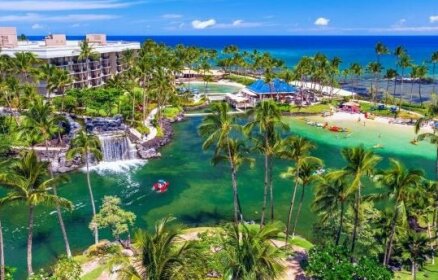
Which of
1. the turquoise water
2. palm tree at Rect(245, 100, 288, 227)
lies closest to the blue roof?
the turquoise water

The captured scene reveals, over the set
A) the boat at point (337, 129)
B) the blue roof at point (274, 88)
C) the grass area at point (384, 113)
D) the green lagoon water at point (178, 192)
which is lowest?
the green lagoon water at point (178, 192)

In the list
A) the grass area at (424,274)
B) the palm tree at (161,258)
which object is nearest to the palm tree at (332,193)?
the grass area at (424,274)

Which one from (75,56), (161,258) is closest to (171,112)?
(75,56)

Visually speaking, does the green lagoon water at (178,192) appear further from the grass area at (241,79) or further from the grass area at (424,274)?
the grass area at (241,79)

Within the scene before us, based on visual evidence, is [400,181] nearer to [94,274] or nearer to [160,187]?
[94,274]

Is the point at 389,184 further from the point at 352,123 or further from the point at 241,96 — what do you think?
the point at 241,96

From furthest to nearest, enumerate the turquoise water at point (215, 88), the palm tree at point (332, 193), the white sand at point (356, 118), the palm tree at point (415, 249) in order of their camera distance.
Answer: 1. the turquoise water at point (215, 88)
2. the white sand at point (356, 118)
3. the palm tree at point (415, 249)
4. the palm tree at point (332, 193)
